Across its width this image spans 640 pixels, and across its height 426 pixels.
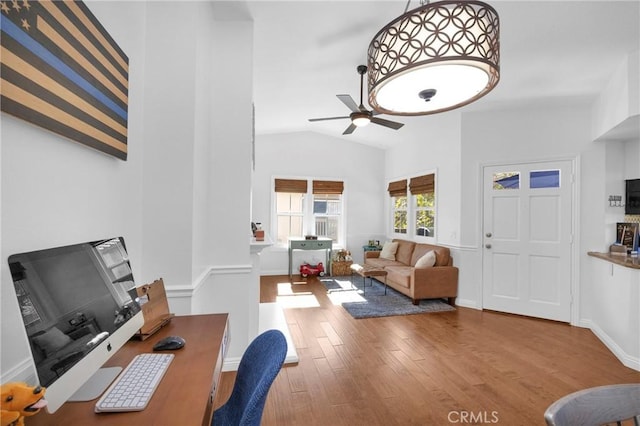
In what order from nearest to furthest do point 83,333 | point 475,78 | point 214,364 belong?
1. point 83,333
2. point 214,364
3. point 475,78

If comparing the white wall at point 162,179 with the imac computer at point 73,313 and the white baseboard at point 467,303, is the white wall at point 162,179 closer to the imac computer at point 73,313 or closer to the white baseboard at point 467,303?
the imac computer at point 73,313

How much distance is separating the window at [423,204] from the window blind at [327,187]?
61.2 inches

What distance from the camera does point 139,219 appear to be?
1.72 meters

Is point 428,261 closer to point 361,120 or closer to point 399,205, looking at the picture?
point 399,205

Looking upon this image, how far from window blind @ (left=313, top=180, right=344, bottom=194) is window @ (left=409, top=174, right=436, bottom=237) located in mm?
1554

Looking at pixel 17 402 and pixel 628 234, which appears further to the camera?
pixel 628 234

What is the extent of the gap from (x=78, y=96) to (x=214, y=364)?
1.16m

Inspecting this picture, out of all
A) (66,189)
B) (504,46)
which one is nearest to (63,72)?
(66,189)

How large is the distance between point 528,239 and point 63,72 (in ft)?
15.2

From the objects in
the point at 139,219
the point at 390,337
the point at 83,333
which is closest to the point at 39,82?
the point at 83,333

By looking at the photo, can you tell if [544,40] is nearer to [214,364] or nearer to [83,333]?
[214,364]

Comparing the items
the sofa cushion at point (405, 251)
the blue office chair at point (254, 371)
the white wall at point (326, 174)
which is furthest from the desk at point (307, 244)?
the blue office chair at point (254, 371)

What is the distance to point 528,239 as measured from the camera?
369 centimetres

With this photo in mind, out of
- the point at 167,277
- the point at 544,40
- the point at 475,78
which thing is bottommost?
the point at 167,277
